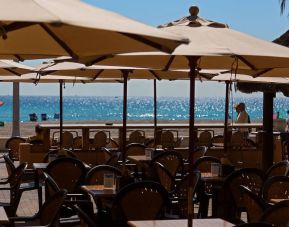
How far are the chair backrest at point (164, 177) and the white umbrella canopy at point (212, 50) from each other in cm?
147

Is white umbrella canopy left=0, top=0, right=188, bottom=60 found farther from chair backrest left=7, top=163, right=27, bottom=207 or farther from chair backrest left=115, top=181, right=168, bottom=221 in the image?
chair backrest left=7, top=163, right=27, bottom=207

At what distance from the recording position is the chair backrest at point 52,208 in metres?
6.04

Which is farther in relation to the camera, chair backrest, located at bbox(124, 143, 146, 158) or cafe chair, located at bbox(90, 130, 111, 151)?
cafe chair, located at bbox(90, 130, 111, 151)

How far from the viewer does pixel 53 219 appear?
598 centimetres

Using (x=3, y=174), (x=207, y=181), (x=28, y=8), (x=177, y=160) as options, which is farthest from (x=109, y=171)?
(x=3, y=174)

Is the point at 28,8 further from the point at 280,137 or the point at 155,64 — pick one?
the point at 280,137

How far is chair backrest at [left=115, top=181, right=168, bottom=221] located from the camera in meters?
6.99

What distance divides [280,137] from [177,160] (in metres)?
8.25

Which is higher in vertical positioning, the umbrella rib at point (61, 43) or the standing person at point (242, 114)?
the umbrella rib at point (61, 43)

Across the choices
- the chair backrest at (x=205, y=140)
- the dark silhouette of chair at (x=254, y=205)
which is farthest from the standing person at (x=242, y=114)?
the dark silhouette of chair at (x=254, y=205)

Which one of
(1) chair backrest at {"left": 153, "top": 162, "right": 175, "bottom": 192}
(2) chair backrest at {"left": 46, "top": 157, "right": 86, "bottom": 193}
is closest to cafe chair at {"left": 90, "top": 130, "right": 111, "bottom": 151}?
(1) chair backrest at {"left": 153, "top": 162, "right": 175, "bottom": 192}

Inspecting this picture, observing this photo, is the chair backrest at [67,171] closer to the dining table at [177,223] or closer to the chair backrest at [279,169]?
the chair backrest at [279,169]

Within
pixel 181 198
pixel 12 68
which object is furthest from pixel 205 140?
pixel 181 198

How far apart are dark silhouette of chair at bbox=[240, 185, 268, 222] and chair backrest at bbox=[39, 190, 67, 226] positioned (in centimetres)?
180
